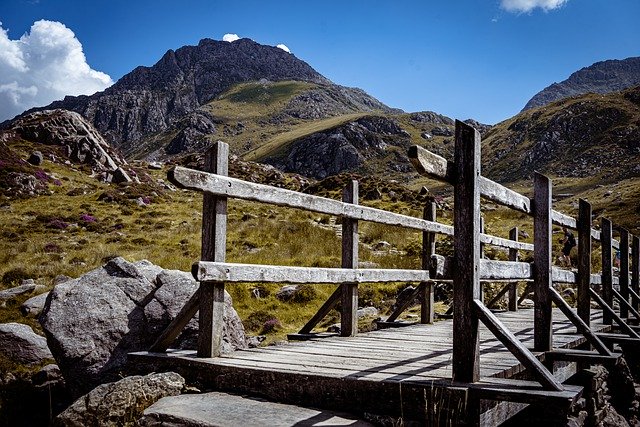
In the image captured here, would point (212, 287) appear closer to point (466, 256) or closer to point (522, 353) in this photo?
point (466, 256)

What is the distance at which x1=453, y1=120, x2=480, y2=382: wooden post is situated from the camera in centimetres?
386

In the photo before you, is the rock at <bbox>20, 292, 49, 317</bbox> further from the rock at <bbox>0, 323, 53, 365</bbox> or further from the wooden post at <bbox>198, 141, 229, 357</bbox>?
the wooden post at <bbox>198, 141, 229, 357</bbox>

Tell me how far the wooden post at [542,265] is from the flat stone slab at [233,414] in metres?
2.68

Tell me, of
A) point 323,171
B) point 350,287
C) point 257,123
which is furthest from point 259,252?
point 257,123

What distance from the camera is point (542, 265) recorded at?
550 cm

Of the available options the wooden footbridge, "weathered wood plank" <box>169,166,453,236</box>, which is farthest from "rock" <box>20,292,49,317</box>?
"weathered wood plank" <box>169,166,453,236</box>

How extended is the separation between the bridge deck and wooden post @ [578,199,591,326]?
33.9 inches

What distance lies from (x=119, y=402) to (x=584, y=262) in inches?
244

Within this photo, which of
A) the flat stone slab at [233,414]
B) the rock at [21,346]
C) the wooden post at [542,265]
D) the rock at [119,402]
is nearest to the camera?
the flat stone slab at [233,414]

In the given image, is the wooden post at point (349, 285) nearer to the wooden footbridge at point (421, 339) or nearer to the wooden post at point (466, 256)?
the wooden footbridge at point (421, 339)

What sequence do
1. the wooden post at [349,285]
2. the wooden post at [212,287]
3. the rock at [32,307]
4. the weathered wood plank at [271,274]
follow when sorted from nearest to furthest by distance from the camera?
the weathered wood plank at [271,274] < the wooden post at [212,287] < the wooden post at [349,285] < the rock at [32,307]

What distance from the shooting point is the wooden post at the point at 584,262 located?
729cm

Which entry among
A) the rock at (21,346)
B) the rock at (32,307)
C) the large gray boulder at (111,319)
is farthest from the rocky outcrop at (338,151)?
the large gray boulder at (111,319)

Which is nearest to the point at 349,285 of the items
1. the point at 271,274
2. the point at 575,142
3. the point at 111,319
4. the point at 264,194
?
the point at 271,274
